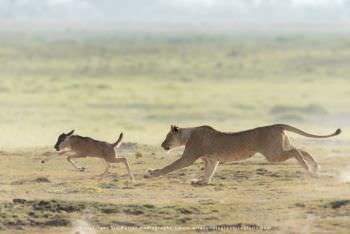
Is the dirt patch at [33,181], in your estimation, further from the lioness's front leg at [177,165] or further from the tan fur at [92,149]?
the lioness's front leg at [177,165]

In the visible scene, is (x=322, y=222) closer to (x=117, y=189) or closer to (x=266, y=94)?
(x=117, y=189)

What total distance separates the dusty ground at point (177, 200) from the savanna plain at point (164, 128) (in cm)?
2

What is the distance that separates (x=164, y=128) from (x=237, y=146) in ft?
64.0

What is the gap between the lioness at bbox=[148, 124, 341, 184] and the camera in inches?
685

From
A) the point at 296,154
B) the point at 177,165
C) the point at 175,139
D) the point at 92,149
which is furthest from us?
the point at 92,149

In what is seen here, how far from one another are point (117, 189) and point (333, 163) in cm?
512

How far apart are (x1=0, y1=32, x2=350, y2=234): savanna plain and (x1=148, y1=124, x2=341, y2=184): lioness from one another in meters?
0.38

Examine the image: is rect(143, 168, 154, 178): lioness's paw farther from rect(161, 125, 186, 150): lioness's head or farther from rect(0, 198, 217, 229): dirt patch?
rect(0, 198, 217, 229): dirt patch

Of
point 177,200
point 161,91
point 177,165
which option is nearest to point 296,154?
point 177,165

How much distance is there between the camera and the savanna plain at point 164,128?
15031 mm

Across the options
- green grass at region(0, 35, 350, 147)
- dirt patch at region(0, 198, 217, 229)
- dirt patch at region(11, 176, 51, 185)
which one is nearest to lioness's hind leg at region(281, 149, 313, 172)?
dirt patch at region(0, 198, 217, 229)

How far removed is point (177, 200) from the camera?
645 inches

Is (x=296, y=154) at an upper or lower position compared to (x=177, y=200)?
upper

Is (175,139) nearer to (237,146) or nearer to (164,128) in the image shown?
(237,146)
